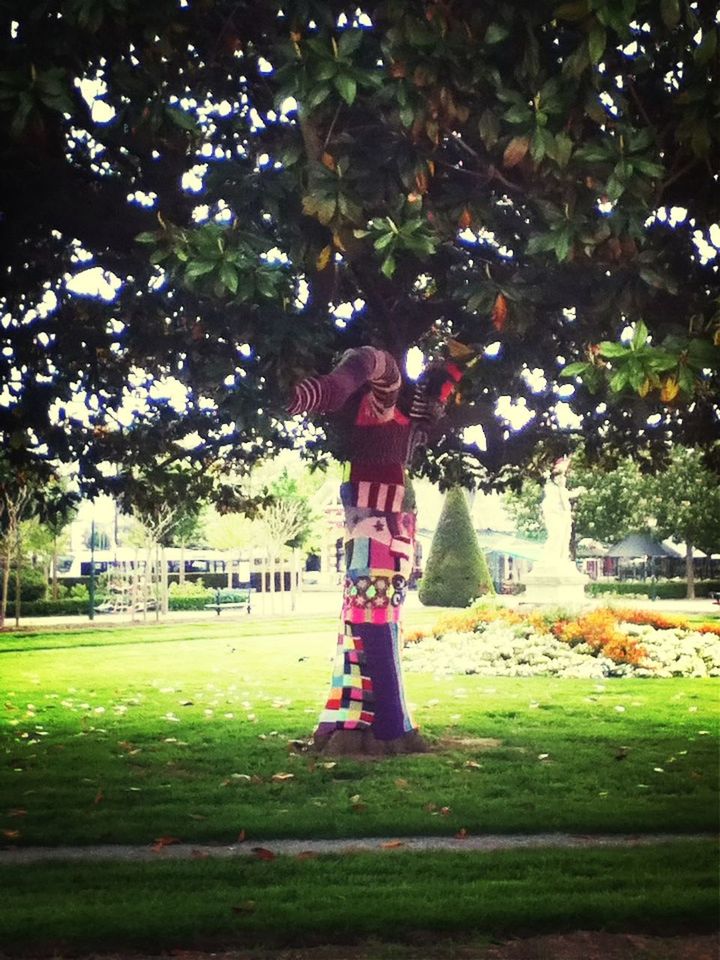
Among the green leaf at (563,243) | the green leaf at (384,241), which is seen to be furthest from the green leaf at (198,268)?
the green leaf at (563,243)

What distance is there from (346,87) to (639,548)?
54.2m

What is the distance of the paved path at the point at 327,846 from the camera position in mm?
7199

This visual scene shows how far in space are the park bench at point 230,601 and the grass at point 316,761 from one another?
17.9 m

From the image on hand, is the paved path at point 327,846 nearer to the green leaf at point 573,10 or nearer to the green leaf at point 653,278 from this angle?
the green leaf at point 653,278

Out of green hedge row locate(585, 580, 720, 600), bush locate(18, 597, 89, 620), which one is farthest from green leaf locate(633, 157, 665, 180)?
green hedge row locate(585, 580, 720, 600)

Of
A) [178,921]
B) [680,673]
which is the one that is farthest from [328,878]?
[680,673]

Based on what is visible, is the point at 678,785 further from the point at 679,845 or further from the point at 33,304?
the point at 33,304

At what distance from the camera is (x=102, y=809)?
8625mm

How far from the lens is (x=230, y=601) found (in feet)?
132

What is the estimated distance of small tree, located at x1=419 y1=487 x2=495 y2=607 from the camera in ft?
108

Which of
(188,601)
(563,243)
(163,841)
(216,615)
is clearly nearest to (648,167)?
(563,243)

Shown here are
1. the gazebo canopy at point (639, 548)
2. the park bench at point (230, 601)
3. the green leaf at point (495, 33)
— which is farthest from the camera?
the gazebo canopy at point (639, 548)

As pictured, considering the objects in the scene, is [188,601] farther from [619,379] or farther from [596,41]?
[596,41]

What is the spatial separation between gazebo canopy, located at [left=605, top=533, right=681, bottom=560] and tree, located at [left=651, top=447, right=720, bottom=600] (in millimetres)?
13008
